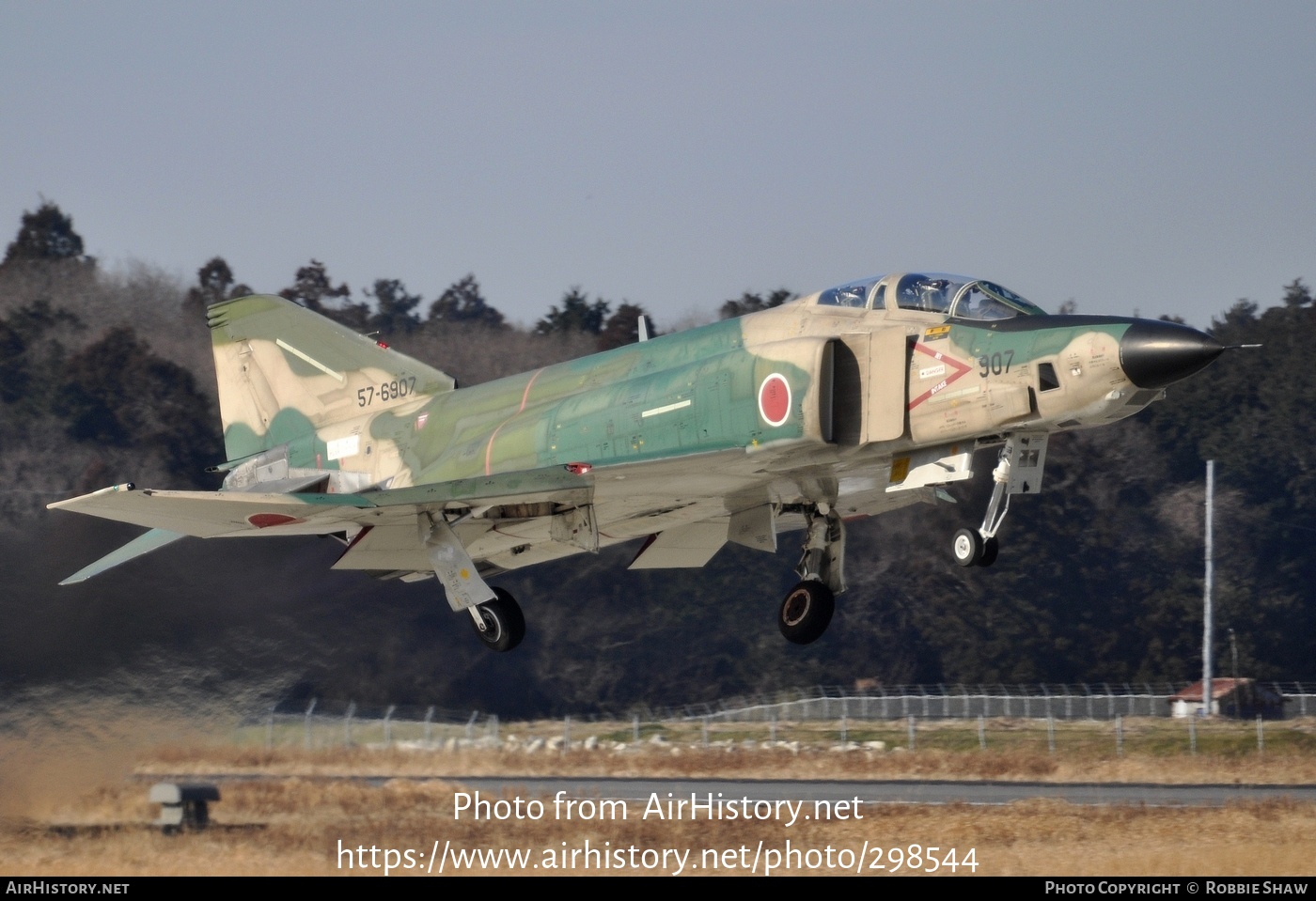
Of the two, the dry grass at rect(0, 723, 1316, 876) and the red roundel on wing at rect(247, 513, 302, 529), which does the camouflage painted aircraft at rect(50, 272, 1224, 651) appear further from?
the dry grass at rect(0, 723, 1316, 876)

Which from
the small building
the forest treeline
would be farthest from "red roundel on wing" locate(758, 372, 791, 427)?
the small building

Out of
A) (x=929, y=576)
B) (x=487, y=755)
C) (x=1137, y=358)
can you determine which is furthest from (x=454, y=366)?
(x=1137, y=358)

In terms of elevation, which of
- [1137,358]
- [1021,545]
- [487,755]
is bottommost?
[487,755]

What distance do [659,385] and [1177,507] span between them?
25.8 metres

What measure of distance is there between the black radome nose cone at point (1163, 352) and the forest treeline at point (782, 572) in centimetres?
1214

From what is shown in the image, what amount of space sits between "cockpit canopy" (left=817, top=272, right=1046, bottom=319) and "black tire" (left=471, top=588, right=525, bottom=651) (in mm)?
5026

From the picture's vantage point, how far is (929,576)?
1388 inches

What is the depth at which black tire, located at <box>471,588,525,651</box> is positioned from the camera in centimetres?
1630

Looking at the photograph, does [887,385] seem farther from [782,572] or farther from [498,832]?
[782,572]

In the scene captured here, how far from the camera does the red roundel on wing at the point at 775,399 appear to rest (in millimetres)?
13023

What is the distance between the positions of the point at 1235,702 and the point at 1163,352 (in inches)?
836

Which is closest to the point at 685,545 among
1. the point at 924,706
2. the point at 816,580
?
the point at 816,580

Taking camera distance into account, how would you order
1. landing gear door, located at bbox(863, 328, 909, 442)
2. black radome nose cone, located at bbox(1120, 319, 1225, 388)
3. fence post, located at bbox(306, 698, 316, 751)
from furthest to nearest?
1. fence post, located at bbox(306, 698, 316, 751)
2. landing gear door, located at bbox(863, 328, 909, 442)
3. black radome nose cone, located at bbox(1120, 319, 1225, 388)
